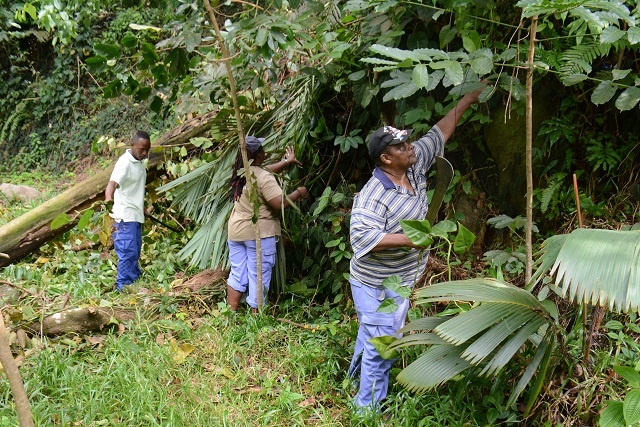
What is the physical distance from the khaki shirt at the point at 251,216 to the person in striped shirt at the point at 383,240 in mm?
1230

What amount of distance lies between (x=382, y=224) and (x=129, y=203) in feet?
9.86

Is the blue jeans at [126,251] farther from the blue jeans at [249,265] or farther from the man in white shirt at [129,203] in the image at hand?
the blue jeans at [249,265]

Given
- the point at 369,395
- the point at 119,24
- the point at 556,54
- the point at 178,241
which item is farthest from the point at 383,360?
the point at 119,24

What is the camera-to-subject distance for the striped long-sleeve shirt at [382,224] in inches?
126

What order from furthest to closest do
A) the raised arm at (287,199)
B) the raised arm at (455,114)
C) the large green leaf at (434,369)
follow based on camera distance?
1. the raised arm at (287,199)
2. the raised arm at (455,114)
3. the large green leaf at (434,369)

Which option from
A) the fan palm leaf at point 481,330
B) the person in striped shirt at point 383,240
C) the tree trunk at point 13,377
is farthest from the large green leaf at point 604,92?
the tree trunk at point 13,377

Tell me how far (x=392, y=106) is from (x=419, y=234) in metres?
1.71

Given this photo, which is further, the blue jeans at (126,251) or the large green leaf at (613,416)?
the blue jeans at (126,251)

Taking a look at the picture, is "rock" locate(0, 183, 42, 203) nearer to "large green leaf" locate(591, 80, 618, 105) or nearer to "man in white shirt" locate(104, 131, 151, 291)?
"man in white shirt" locate(104, 131, 151, 291)

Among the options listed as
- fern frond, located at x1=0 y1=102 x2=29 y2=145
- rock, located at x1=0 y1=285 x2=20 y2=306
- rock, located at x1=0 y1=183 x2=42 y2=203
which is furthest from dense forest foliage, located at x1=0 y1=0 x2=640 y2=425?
fern frond, located at x1=0 y1=102 x2=29 y2=145

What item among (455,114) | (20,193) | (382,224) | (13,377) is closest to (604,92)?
(455,114)

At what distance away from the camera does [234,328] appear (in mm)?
4336

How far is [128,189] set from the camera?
5422 millimetres

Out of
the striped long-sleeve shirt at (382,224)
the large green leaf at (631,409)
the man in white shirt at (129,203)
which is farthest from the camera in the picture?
the man in white shirt at (129,203)
